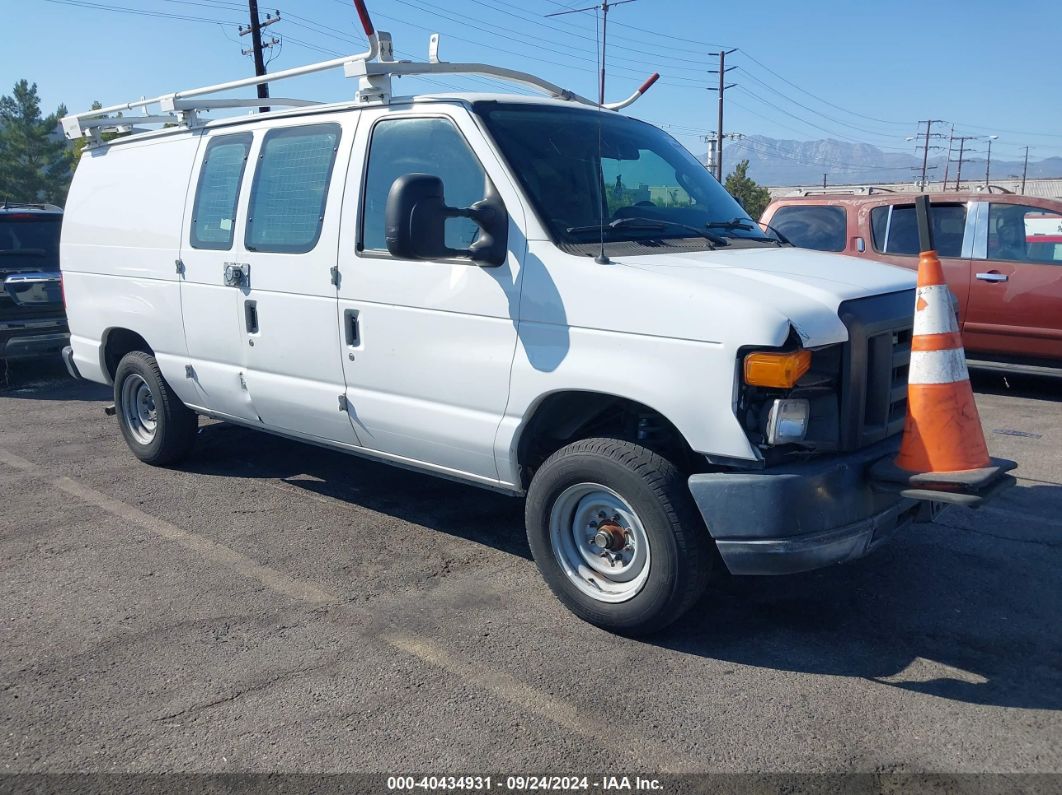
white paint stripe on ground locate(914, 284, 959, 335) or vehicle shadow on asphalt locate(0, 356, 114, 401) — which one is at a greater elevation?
white paint stripe on ground locate(914, 284, 959, 335)

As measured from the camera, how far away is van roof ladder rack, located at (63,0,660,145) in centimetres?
471

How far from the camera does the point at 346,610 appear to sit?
425cm

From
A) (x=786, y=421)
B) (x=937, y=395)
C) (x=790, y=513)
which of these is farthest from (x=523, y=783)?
(x=937, y=395)

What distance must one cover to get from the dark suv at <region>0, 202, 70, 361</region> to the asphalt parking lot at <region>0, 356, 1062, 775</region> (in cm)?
430

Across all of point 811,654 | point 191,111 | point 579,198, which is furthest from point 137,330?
point 811,654

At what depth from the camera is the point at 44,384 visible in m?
10.3

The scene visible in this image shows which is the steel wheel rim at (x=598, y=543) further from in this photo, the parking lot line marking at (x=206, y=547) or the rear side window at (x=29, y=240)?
the rear side window at (x=29, y=240)

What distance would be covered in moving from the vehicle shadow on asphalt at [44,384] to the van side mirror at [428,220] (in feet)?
22.2

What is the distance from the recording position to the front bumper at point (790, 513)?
3439mm

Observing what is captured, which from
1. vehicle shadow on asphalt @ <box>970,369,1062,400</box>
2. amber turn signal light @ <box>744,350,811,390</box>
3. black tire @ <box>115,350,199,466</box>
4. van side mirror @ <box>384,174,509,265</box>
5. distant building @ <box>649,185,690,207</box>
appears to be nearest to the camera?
amber turn signal light @ <box>744,350,811,390</box>

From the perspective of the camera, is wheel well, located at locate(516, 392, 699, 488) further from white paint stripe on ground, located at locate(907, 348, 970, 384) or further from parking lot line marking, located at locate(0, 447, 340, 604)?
parking lot line marking, located at locate(0, 447, 340, 604)

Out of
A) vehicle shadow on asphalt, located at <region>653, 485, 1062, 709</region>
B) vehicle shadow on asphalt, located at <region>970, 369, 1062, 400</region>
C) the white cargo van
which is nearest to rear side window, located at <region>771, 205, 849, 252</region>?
vehicle shadow on asphalt, located at <region>970, 369, 1062, 400</region>

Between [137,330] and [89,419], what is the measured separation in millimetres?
2469

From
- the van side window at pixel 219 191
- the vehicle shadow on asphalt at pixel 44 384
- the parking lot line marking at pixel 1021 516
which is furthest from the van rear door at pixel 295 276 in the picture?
the vehicle shadow on asphalt at pixel 44 384
